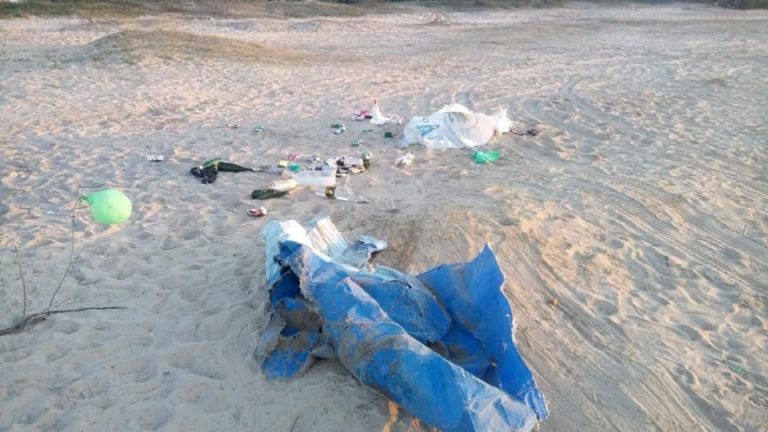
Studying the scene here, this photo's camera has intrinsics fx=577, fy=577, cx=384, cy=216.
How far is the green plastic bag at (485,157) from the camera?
254 inches

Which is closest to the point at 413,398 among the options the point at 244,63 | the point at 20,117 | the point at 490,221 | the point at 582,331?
the point at 582,331

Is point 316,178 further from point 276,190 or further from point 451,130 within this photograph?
point 451,130

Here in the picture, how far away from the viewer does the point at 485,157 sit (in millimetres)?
6484

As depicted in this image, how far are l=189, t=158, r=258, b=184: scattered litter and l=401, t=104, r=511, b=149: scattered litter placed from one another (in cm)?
207

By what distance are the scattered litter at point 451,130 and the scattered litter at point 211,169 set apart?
2068mm

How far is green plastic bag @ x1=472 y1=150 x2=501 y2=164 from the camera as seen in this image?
645 centimetres

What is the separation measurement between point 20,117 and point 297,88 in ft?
13.5

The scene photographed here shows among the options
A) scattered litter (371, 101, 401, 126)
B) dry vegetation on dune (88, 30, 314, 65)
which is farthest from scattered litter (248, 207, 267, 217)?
dry vegetation on dune (88, 30, 314, 65)

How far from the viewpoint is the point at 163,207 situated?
204 inches

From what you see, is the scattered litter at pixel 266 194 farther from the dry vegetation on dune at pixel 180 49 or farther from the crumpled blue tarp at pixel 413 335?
the dry vegetation on dune at pixel 180 49

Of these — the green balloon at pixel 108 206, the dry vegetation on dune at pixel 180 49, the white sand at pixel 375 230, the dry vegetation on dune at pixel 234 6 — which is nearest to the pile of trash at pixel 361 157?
the white sand at pixel 375 230

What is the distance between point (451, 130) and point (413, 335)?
14.7 feet

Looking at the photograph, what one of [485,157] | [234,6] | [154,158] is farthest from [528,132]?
[234,6]

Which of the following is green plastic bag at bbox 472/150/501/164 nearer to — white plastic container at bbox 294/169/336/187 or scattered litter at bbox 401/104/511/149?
scattered litter at bbox 401/104/511/149
